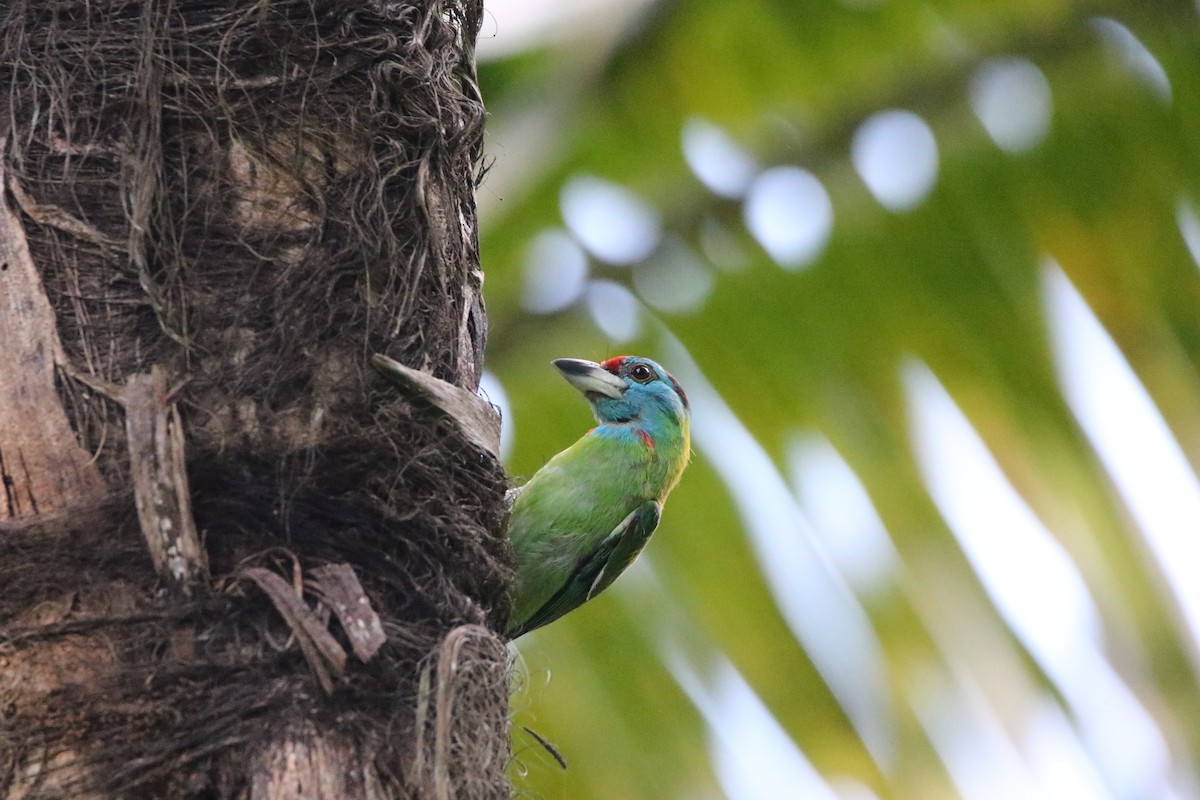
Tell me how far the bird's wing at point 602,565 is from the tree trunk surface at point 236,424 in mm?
1842

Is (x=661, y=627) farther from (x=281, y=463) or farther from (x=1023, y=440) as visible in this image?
(x=281, y=463)

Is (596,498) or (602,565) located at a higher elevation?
(596,498)

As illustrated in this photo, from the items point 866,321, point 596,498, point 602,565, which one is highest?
point 866,321

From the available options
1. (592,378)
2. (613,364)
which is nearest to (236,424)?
(592,378)

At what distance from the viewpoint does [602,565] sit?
455 centimetres

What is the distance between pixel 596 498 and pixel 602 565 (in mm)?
216

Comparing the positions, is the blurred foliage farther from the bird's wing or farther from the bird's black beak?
the bird's wing

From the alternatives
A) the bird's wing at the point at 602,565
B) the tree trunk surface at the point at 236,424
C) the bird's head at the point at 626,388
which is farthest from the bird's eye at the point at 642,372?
the tree trunk surface at the point at 236,424

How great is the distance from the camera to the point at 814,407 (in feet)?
15.6

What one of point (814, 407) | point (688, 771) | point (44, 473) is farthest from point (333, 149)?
point (688, 771)

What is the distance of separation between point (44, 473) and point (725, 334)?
3.07 m

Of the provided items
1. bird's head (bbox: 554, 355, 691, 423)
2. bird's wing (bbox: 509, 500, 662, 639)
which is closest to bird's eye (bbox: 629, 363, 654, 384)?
bird's head (bbox: 554, 355, 691, 423)

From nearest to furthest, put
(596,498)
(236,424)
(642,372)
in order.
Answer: (236,424), (596,498), (642,372)

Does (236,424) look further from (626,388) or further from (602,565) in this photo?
(626,388)
